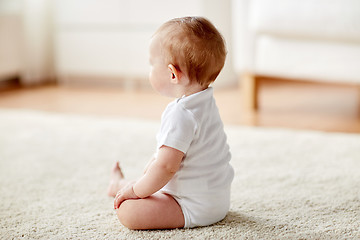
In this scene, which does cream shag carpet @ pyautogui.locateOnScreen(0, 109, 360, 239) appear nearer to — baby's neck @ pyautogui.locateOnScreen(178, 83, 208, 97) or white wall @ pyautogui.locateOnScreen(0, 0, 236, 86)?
baby's neck @ pyautogui.locateOnScreen(178, 83, 208, 97)

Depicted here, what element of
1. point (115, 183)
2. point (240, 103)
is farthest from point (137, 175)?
point (240, 103)

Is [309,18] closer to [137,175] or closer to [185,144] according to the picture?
[137,175]

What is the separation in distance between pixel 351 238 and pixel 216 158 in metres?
0.26

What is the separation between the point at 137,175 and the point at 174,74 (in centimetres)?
45

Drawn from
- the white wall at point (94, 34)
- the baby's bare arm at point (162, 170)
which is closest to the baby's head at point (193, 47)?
the baby's bare arm at point (162, 170)

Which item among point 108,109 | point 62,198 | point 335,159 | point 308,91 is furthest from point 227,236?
point 308,91

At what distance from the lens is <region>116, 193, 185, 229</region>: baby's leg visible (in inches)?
35.6

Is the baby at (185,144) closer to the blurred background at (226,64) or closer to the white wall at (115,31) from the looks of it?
the blurred background at (226,64)

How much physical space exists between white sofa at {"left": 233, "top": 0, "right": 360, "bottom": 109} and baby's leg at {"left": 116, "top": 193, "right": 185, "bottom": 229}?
1.11 meters

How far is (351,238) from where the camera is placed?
2.83 ft

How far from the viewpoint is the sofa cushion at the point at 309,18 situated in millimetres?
1735

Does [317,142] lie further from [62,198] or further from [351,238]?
[62,198]

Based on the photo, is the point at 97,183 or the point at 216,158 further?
the point at 97,183

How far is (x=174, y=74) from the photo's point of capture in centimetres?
88
